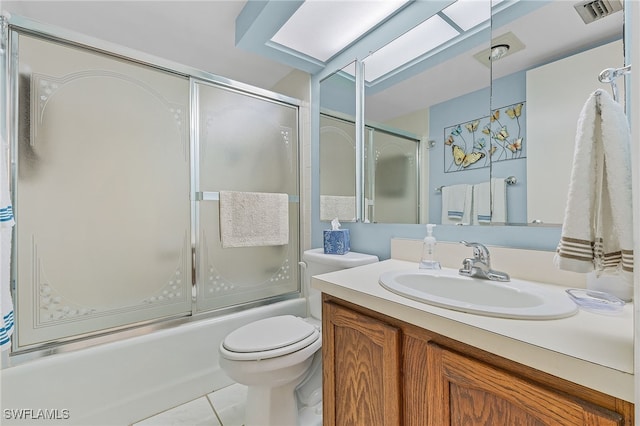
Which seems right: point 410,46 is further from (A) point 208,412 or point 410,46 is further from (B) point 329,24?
(A) point 208,412

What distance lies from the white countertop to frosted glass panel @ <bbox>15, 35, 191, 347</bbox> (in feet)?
4.37

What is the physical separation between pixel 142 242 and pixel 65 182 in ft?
1.43

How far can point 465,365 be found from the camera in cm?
57

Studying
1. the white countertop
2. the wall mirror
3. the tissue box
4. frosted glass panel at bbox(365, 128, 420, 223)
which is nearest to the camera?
the white countertop

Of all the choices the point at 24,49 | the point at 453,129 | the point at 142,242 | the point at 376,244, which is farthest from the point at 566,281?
the point at 24,49

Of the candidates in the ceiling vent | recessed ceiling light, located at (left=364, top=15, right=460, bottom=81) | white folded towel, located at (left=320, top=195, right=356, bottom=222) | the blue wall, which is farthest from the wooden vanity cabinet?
recessed ceiling light, located at (left=364, top=15, right=460, bottom=81)

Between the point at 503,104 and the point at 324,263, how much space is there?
1105 mm

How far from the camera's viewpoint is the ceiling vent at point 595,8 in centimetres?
80

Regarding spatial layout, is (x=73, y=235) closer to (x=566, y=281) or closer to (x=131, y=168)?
(x=131, y=168)

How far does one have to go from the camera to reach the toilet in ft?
3.56

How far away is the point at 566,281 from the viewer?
0.83 m

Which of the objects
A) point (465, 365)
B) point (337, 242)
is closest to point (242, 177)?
point (337, 242)

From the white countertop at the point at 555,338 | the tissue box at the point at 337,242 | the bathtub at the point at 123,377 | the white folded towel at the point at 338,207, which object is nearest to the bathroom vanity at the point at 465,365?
the white countertop at the point at 555,338

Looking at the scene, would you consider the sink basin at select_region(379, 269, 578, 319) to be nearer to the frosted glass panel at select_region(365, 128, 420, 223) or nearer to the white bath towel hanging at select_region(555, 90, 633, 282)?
the white bath towel hanging at select_region(555, 90, 633, 282)
